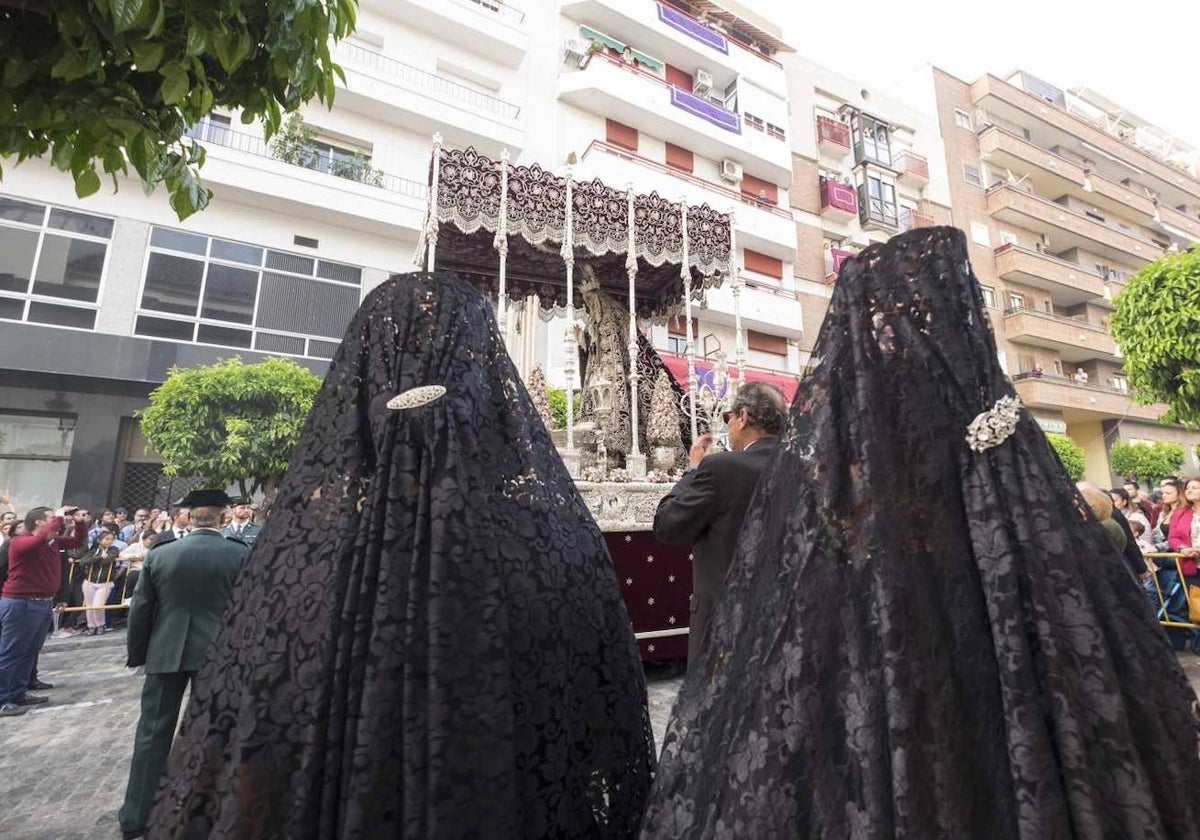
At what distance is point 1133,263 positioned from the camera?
28.6 meters

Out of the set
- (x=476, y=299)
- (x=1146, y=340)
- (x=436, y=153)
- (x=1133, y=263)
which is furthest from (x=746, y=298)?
(x=1133, y=263)

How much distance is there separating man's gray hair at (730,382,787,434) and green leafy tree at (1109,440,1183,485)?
95.8 ft

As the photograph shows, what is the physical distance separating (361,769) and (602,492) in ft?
12.8

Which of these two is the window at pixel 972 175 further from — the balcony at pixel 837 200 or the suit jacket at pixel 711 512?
the suit jacket at pixel 711 512

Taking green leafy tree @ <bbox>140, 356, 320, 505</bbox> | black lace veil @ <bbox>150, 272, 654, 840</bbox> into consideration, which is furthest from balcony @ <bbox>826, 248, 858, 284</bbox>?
black lace veil @ <bbox>150, 272, 654, 840</bbox>

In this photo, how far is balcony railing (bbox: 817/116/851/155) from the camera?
2306 centimetres

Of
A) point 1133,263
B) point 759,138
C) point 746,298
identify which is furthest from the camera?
point 1133,263

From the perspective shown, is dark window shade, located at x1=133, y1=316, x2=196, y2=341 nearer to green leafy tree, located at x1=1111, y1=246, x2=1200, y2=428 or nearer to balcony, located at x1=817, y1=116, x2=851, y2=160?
green leafy tree, located at x1=1111, y1=246, x2=1200, y2=428

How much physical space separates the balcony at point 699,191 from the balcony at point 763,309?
1.36 meters

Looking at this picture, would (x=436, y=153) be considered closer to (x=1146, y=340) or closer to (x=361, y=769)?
(x=361, y=769)

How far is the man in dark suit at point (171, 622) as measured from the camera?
323 cm

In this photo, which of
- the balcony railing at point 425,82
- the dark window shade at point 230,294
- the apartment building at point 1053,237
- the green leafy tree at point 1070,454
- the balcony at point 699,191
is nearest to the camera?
the dark window shade at point 230,294

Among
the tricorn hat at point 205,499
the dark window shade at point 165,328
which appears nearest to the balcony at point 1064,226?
the dark window shade at point 165,328

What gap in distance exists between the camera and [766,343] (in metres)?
20.0
